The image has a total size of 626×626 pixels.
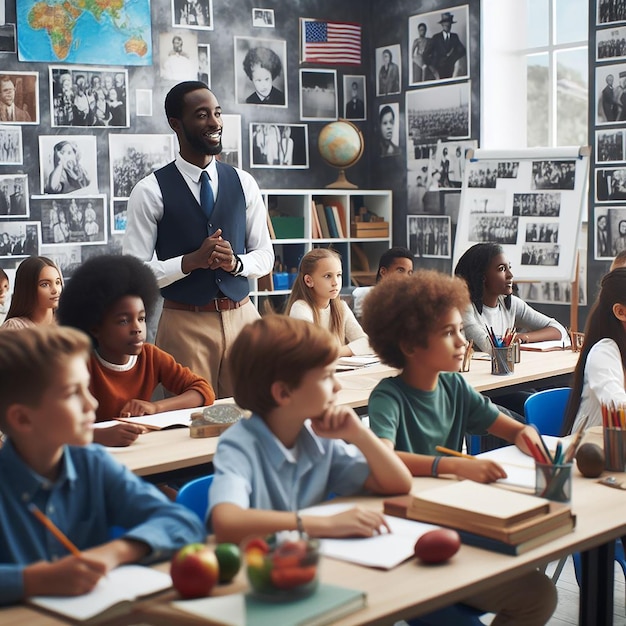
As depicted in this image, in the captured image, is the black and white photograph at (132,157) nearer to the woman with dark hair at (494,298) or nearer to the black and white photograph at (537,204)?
the black and white photograph at (537,204)

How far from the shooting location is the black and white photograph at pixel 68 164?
21.2 feet

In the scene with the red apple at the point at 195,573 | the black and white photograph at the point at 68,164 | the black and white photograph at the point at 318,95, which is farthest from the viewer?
the black and white photograph at the point at 318,95

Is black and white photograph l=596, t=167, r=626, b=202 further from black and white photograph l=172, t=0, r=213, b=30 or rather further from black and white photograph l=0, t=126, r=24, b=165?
black and white photograph l=0, t=126, r=24, b=165

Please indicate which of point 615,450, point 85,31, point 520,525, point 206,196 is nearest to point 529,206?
point 206,196

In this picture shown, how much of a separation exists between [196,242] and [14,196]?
2732 mm

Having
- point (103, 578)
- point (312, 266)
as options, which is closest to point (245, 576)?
point (103, 578)

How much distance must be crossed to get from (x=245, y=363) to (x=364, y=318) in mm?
673

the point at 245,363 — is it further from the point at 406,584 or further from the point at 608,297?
the point at 608,297

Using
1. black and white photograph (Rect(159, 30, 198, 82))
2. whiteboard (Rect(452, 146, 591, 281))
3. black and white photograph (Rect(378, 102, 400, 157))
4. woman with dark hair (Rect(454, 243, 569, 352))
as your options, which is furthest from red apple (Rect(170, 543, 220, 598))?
black and white photograph (Rect(378, 102, 400, 157))

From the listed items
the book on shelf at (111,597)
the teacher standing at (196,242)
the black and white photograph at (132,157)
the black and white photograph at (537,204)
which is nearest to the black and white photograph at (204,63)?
the black and white photograph at (132,157)

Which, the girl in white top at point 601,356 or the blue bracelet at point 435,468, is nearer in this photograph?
the blue bracelet at point 435,468

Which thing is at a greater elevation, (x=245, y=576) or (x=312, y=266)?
(x=312, y=266)

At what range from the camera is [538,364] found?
4207mm

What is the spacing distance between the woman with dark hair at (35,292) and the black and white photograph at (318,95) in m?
3.54
